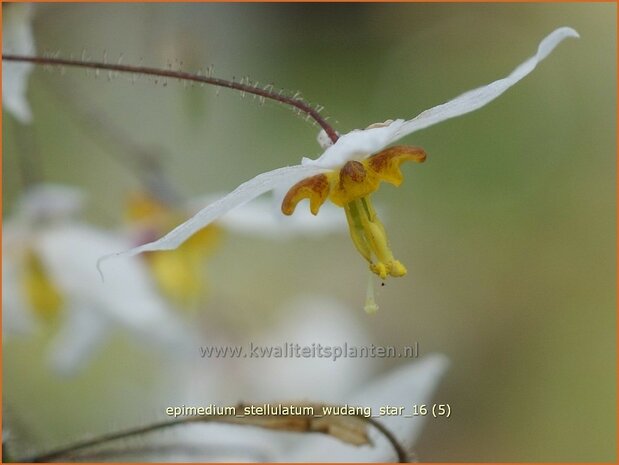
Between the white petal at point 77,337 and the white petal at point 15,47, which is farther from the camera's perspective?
the white petal at point 77,337

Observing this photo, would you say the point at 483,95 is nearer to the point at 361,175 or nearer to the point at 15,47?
the point at 361,175

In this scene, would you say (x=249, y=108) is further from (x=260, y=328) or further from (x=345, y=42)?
(x=260, y=328)

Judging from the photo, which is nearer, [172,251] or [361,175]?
[361,175]

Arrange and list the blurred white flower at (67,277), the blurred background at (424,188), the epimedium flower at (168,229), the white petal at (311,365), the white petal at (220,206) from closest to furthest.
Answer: the white petal at (220,206) → the blurred white flower at (67,277) → the epimedium flower at (168,229) → the white petal at (311,365) → the blurred background at (424,188)

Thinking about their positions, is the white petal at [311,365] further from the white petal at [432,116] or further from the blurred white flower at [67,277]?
the white petal at [432,116]

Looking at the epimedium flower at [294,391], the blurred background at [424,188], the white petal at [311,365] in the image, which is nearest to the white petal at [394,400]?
the epimedium flower at [294,391]

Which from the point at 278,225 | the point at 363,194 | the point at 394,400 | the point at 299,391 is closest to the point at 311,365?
the point at 299,391

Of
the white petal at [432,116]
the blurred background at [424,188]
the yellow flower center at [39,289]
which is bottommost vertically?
the white petal at [432,116]

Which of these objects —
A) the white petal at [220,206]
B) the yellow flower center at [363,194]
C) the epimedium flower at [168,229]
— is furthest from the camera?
the epimedium flower at [168,229]
